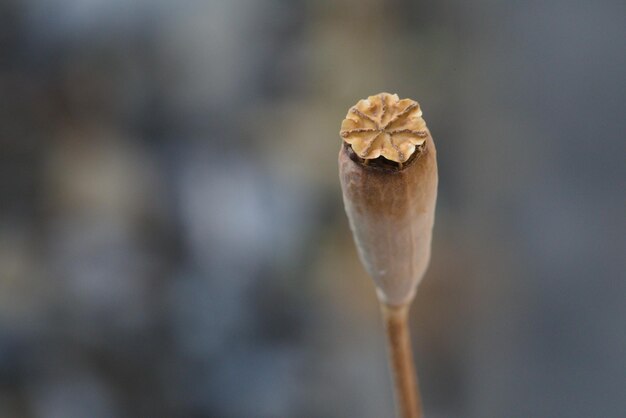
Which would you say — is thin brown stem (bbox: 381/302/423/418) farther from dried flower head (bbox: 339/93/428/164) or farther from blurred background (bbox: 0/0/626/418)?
blurred background (bbox: 0/0/626/418)

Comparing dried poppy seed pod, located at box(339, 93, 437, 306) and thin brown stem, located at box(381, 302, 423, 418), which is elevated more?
Result: dried poppy seed pod, located at box(339, 93, 437, 306)

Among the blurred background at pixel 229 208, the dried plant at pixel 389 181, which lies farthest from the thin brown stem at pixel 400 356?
the blurred background at pixel 229 208

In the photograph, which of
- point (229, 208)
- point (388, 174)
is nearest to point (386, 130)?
point (388, 174)

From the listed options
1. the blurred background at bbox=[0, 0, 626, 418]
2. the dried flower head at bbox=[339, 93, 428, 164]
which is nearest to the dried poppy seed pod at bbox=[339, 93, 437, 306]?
the dried flower head at bbox=[339, 93, 428, 164]

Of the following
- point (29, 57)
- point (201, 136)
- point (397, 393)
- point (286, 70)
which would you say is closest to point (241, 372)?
point (201, 136)

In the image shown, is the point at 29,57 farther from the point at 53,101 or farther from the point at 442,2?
the point at 442,2

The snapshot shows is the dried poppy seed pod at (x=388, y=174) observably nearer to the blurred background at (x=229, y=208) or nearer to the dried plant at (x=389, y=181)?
the dried plant at (x=389, y=181)
